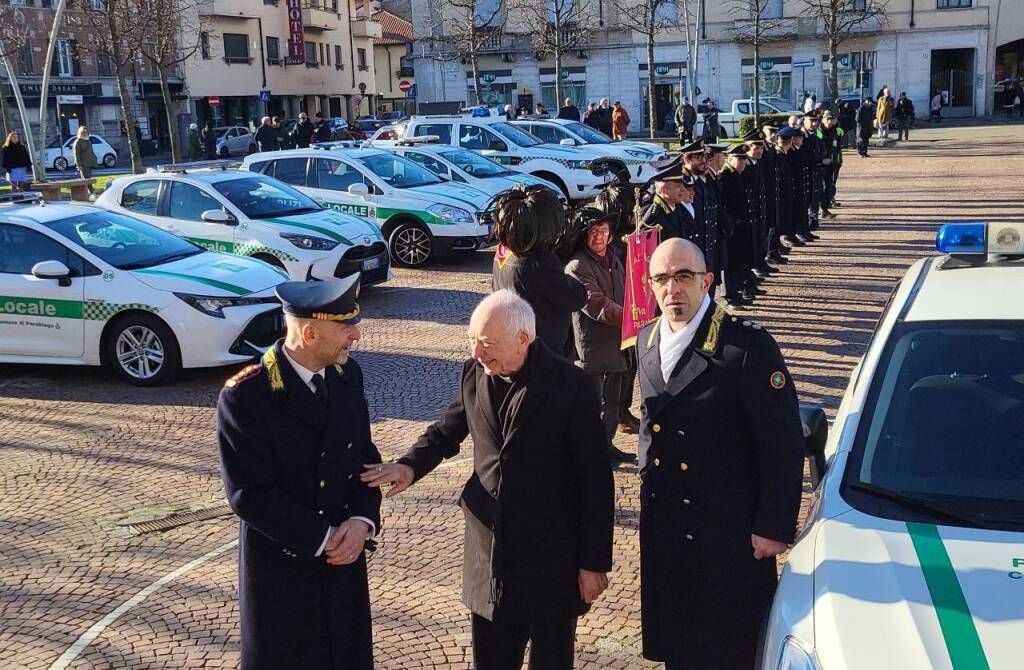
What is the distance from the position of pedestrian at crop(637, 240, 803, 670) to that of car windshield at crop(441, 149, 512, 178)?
14657 millimetres

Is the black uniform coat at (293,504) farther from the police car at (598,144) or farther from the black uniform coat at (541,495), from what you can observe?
the police car at (598,144)

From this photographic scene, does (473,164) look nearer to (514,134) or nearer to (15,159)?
(514,134)

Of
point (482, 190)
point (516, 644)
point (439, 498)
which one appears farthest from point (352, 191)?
point (516, 644)

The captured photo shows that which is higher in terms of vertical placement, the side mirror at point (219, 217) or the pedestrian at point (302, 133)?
the pedestrian at point (302, 133)

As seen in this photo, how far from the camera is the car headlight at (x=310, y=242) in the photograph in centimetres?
1270

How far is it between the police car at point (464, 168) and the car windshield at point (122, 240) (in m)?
6.91

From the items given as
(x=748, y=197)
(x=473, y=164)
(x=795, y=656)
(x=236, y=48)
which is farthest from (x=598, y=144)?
(x=236, y=48)

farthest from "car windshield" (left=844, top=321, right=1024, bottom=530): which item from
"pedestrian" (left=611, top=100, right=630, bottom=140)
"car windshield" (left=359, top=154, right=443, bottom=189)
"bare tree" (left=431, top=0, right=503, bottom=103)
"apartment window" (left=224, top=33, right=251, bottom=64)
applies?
"apartment window" (left=224, top=33, right=251, bottom=64)

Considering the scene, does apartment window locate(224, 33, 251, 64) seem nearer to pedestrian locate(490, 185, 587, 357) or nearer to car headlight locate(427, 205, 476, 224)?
car headlight locate(427, 205, 476, 224)

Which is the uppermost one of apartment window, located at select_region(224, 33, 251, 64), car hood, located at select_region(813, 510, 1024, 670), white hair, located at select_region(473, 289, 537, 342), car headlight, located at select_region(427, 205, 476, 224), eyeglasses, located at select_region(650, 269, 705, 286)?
apartment window, located at select_region(224, 33, 251, 64)

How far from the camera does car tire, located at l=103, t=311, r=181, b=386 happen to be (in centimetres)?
945

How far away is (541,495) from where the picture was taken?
3.61 meters

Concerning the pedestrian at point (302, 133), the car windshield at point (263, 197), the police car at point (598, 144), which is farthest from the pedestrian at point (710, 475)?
the pedestrian at point (302, 133)

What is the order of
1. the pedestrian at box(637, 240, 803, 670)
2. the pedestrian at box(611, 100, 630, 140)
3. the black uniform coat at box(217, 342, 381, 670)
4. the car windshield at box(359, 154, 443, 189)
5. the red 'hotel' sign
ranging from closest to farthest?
the black uniform coat at box(217, 342, 381, 670)
the pedestrian at box(637, 240, 803, 670)
the car windshield at box(359, 154, 443, 189)
the pedestrian at box(611, 100, 630, 140)
the red 'hotel' sign
